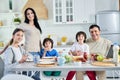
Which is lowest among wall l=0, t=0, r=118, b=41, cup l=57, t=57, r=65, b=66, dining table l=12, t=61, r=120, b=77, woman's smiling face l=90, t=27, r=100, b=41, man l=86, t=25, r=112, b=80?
dining table l=12, t=61, r=120, b=77

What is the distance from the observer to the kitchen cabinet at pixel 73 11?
575 cm

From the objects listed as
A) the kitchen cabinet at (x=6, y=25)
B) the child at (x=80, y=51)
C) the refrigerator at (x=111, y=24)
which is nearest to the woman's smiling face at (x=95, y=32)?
the child at (x=80, y=51)

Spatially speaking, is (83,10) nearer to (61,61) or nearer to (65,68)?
(61,61)

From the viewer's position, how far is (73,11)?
5770 mm

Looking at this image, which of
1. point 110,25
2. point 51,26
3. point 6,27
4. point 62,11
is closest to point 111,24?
point 110,25

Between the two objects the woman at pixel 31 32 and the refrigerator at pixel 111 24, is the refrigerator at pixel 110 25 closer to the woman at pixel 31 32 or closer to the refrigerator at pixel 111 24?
the refrigerator at pixel 111 24

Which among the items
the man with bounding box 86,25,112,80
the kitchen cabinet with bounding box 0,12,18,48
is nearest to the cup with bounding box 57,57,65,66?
the man with bounding box 86,25,112,80

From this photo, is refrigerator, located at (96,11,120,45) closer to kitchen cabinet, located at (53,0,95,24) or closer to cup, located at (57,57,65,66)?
kitchen cabinet, located at (53,0,95,24)

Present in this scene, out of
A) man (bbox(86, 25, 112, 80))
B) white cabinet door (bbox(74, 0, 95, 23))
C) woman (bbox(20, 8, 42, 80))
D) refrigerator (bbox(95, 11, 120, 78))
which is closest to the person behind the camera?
man (bbox(86, 25, 112, 80))

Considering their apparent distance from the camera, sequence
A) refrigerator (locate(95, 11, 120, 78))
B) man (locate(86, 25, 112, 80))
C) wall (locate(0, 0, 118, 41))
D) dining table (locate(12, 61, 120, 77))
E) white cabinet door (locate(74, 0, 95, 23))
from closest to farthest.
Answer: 1. dining table (locate(12, 61, 120, 77))
2. man (locate(86, 25, 112, 80))
3. refrigerator (locate(95, 11, 120, 78))
4. white cabinet door (locate(74, 0, 95, 23))
5. wall (locate(0, 0, 118, 41))

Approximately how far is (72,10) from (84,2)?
341 mm

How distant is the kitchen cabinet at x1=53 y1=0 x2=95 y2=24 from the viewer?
18.9 feet

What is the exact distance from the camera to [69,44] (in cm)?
604

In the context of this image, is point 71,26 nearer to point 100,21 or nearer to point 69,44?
point 69,44
